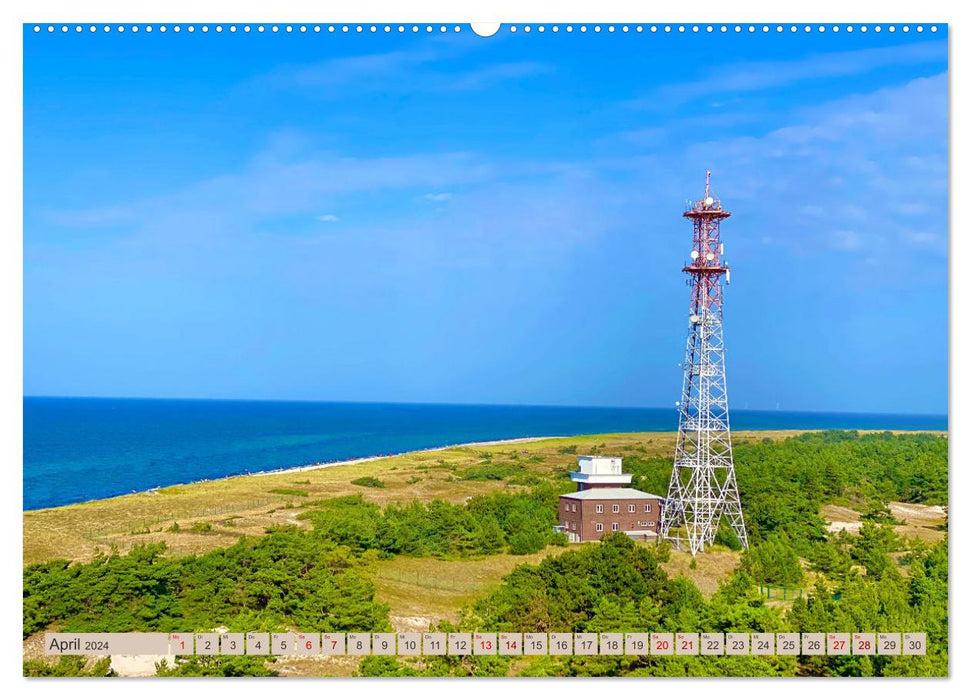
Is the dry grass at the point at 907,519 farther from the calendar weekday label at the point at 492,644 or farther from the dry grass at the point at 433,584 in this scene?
the dry grass at the point at 433,584

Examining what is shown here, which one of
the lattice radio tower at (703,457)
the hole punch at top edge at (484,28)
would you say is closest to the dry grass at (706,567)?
the lattice radio tower at (703,457)

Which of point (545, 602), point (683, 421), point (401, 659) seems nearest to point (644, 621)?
point (545, 602)

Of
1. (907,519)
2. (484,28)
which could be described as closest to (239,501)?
(484,28)

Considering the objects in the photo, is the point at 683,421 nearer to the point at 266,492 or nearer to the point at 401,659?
the point at 401,659

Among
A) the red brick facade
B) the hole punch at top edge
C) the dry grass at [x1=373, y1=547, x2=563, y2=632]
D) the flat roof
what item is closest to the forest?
the dry grass at [x1=373, y1=547, x2=563, y2=632]

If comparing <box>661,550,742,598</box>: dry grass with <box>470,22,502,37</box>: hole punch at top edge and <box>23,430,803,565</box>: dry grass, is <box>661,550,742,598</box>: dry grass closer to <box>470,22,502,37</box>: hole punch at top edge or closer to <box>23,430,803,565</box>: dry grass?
<box>23,430,803,565</box>: dry grass

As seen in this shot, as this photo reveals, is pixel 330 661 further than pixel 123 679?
Yes

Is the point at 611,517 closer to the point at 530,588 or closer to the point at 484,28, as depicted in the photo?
the point at 530,588
